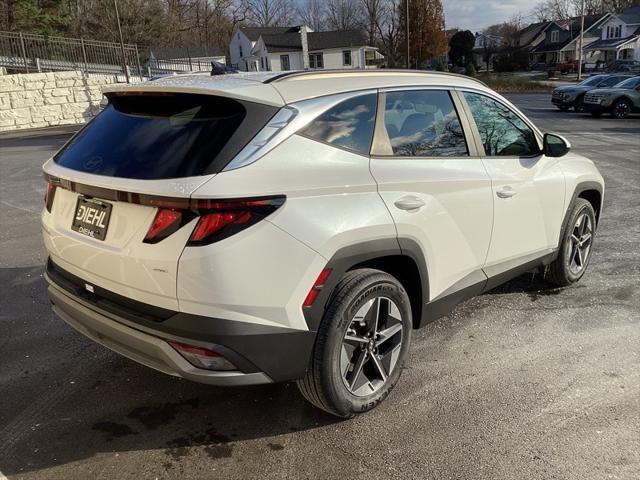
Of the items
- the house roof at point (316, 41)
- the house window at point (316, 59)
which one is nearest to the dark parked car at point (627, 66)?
the house roof at point (316, 41)

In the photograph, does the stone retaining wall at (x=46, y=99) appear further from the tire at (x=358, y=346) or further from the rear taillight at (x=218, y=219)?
the rear taillight at (x=218, y=219)

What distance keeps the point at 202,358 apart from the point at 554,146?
10.1 feet

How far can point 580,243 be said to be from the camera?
4.77 metres

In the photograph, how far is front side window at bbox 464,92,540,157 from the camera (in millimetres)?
3672

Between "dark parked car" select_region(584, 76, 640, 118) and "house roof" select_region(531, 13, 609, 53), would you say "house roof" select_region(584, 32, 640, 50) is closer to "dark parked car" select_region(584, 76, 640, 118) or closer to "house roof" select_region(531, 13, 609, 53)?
"house roof" select_region(531, 13, 609, 53)

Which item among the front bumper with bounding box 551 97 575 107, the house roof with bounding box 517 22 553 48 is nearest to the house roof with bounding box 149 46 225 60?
the front bumper with bounding box 551 97 575 107

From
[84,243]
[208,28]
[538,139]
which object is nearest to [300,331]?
[84,243]

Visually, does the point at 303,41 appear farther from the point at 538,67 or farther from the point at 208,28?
the point at 538,67

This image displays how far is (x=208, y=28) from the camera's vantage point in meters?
76.1

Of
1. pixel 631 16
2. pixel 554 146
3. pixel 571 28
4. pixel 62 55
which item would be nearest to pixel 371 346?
pixel 554 146

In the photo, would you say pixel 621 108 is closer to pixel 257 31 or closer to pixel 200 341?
pixel 200 341

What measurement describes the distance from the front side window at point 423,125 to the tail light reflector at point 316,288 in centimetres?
85

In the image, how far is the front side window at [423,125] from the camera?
10.1 feet

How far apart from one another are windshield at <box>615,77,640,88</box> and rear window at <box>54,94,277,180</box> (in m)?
23.5
